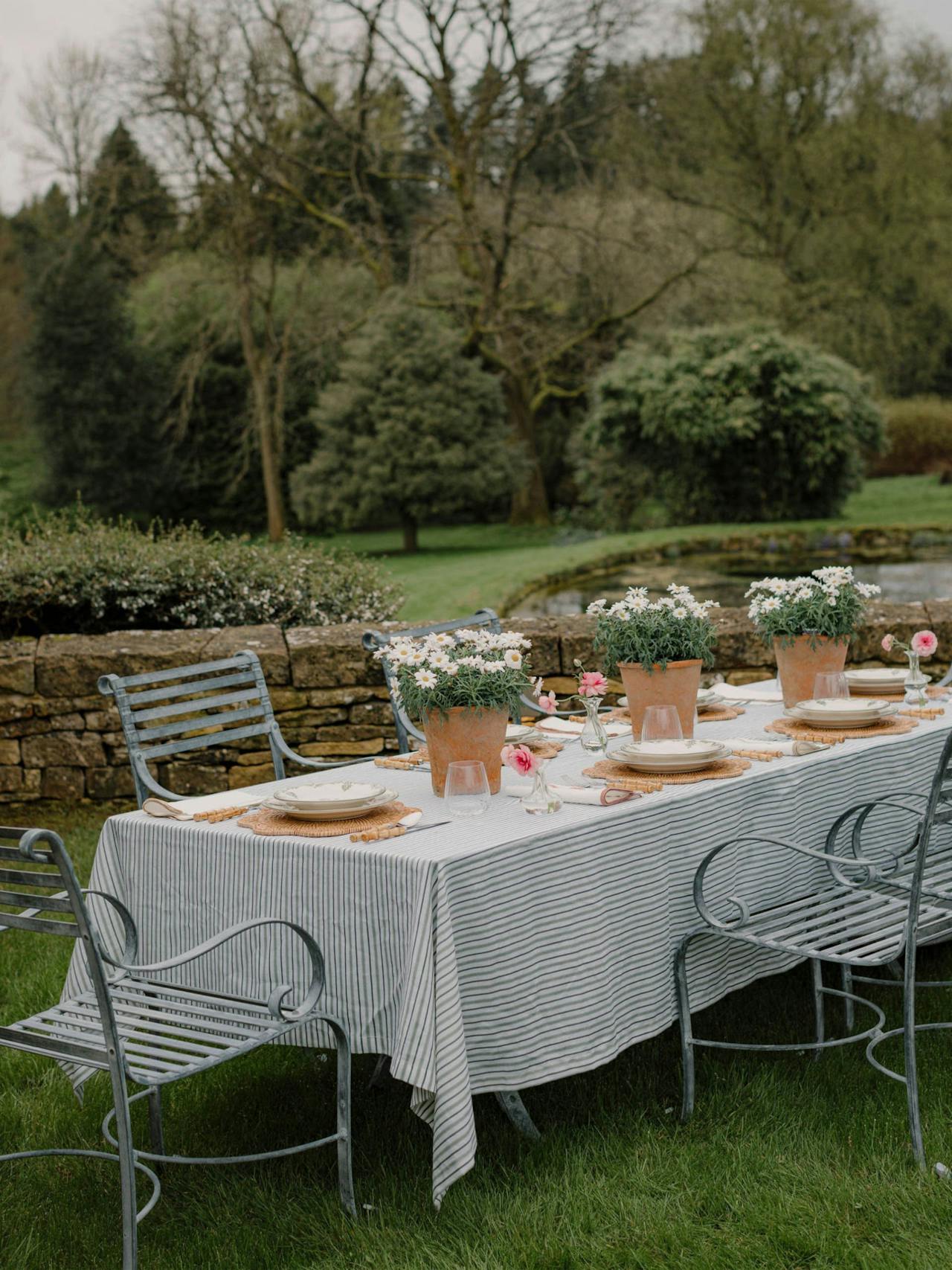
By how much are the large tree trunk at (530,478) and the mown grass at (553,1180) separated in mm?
18795

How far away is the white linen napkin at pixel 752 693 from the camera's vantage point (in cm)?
443

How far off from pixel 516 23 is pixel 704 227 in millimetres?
5415

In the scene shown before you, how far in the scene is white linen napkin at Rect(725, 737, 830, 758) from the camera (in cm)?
351

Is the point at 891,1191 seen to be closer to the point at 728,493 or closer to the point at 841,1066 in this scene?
the point at 841,1066

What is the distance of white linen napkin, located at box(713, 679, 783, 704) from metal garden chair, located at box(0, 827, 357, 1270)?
2.05m

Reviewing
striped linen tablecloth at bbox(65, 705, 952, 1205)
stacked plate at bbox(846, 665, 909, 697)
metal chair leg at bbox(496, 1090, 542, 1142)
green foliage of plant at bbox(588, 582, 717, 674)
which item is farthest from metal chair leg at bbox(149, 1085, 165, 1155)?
stacked plate at bbox(846, 665, 909, 697)

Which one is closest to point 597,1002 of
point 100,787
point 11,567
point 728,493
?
point 100,787

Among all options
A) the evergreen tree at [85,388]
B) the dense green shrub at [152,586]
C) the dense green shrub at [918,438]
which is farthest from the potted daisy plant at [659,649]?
the dense green shrub at [918,438]

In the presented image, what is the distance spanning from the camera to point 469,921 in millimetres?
2662

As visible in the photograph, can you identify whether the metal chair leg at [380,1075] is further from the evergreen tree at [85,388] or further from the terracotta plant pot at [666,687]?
the evergreen tree at [85,388]

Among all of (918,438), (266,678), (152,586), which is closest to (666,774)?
(266,678)

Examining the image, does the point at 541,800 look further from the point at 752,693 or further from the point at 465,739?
the point at 752,693

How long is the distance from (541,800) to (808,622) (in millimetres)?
1340

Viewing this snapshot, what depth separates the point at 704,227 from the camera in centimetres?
2241
